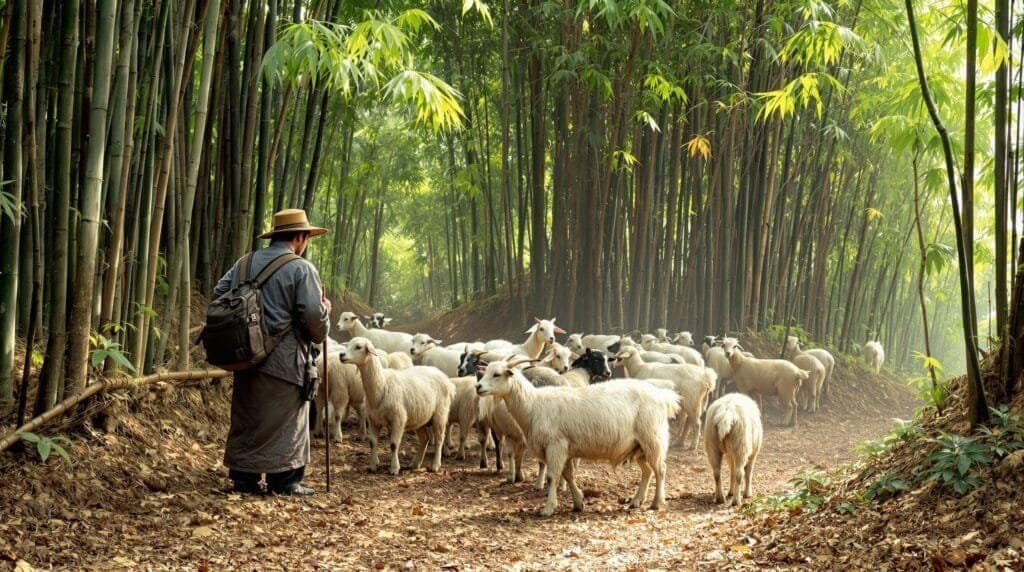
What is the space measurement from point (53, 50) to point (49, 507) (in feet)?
8.08

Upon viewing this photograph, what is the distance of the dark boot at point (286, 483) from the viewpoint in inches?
179

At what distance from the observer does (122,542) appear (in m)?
3.39

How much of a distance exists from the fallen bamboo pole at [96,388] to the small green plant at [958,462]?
4018 millimetres

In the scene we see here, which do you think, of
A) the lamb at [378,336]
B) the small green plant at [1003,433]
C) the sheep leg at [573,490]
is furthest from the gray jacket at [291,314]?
the lamb at [378,336]

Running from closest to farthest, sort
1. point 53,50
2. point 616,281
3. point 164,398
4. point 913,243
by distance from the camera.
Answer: point 53,50
point 164,398
point 616,281
point 913,243

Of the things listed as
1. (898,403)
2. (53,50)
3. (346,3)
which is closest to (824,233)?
(898,403)

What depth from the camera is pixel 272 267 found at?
452cm

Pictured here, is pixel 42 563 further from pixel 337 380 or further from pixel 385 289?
pixel 385 289

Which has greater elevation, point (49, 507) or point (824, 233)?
point (824, 233)

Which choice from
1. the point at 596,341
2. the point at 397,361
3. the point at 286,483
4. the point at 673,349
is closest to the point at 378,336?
the point at 397,361

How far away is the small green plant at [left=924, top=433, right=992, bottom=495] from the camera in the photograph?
3.35 m

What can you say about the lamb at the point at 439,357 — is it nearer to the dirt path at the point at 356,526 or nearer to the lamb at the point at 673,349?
the dirt path at the point at 356,526

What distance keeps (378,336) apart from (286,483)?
6.20 metres

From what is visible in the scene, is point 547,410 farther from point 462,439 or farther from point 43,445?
point 43,445
